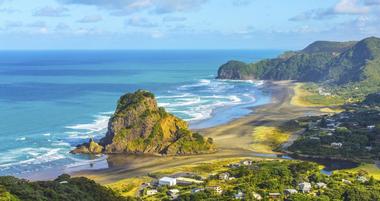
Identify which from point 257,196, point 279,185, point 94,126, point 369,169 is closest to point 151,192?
point 257,196

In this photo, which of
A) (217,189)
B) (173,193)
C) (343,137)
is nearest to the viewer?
(173,193)

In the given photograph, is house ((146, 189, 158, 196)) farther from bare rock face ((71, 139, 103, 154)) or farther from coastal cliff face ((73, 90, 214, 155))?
bare rock face ((71, 139, 103, 154))

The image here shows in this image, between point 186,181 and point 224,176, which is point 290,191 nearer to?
point 224,176

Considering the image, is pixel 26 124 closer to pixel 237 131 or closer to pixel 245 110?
pixel 237 131

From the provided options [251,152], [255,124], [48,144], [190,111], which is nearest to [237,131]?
[255,124]

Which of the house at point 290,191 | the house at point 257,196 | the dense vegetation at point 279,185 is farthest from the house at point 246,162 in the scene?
the house at point 257,196
